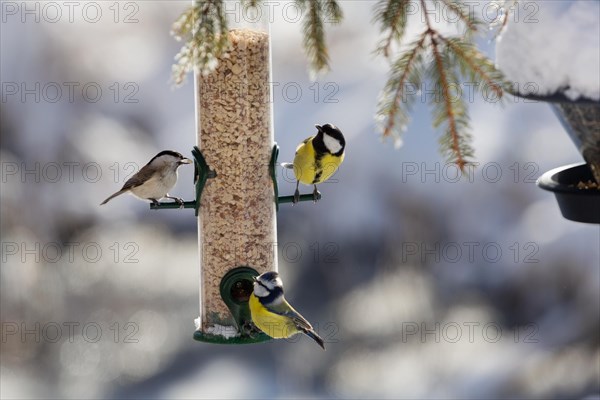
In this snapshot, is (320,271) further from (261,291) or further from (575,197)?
(575,197)

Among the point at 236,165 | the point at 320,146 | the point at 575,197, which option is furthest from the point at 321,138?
the point at 575,197

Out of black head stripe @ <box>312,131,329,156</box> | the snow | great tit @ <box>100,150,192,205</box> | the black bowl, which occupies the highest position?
the snow

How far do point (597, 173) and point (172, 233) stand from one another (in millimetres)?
3584

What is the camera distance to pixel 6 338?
20.2 ft

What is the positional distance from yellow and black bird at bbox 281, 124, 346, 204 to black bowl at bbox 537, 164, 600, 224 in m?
0.71

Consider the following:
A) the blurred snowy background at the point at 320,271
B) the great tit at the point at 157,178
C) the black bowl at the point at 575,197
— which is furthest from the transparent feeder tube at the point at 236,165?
the blurred snowy background at the point at 320,271

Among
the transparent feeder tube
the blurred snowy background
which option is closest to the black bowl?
the transparent feeder tube

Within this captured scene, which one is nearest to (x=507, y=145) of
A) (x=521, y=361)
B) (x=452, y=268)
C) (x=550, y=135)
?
(x=550, y=135)

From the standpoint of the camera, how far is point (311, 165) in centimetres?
364

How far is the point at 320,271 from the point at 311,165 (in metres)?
2.69

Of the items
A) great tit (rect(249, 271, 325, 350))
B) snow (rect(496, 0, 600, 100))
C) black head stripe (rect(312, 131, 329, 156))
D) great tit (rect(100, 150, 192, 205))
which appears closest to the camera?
snow (rect(496, 0, 600, 100))

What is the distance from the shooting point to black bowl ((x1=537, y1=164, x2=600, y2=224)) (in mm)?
3131

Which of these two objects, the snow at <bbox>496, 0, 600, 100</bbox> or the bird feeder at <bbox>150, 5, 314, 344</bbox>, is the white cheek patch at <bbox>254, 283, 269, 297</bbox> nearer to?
the bird feeder at <bbox>150, 5, 314, 344</bbox>

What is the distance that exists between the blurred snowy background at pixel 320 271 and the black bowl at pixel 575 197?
2798 millimetres
